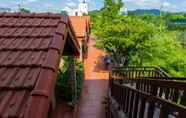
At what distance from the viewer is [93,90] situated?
17.0 m

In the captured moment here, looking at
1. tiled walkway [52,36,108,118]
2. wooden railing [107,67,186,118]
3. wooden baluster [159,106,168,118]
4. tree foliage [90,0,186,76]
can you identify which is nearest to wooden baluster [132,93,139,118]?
wooden railing [107,67,186,118]

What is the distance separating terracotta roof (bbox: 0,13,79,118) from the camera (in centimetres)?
293

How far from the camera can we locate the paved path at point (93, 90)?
1277 cm

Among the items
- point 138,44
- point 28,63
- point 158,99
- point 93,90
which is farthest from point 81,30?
point 158,99

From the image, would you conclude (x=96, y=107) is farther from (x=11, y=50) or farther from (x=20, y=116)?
(x=20, y=116)

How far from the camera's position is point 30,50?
14.0ft

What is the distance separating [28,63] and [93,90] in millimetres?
13399

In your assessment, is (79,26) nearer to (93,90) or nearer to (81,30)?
(81,30)

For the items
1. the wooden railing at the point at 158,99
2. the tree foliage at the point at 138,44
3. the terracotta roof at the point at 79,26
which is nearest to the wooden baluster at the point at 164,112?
the wooden railing at the point at 158,99

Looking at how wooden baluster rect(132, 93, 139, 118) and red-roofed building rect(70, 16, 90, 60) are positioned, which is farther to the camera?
red-roofed building rect(70, 16, 90, 60)

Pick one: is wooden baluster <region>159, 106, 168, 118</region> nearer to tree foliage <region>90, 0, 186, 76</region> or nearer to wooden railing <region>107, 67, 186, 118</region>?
wooden railing <region>107, 67, 186, 118</region>

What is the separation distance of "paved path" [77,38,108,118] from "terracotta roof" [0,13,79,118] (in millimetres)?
7304

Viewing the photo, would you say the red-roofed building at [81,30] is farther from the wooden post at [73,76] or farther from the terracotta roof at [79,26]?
the wooden post at [73,76]

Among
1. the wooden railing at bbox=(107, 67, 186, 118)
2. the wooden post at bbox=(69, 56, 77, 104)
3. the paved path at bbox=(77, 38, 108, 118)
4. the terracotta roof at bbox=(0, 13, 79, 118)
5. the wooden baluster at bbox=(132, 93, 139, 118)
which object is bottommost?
the paved path at bbox=(77, 38, 108, 118)
